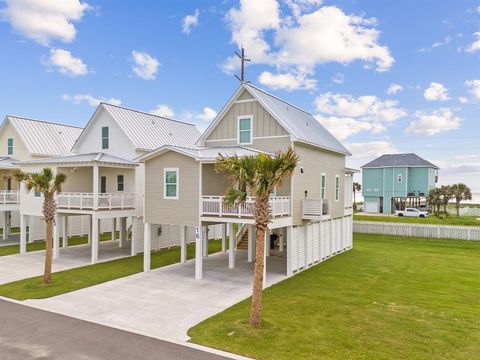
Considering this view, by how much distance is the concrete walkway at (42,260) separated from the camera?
19.3 metres

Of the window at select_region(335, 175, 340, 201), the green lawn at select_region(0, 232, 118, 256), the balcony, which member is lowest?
the green lawn at select_region(0, 232, 118, 256)

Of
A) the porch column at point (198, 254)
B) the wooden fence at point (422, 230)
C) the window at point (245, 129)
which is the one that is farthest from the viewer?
the wooden fence at point (422, 230)

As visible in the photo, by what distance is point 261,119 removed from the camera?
20844mm

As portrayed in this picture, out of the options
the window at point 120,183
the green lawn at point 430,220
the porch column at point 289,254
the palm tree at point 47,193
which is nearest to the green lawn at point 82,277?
the palm tree at point 47,193

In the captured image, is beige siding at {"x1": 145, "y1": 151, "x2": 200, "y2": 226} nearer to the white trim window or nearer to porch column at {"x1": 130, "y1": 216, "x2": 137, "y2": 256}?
the white trim window

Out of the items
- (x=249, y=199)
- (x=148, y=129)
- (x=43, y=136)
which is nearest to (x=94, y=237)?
(x=148, y=129)

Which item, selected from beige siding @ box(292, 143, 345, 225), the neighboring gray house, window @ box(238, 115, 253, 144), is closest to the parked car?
beige siding @ box(292, 143, 345, 225)

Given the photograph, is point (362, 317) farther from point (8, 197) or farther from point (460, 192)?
point (460, 192)

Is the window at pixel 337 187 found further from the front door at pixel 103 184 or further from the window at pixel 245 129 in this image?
the front door at pixel 103 184

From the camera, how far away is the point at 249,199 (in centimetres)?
1777

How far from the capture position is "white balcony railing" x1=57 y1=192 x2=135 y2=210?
2266cm

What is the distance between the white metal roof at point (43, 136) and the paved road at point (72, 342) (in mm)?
22195

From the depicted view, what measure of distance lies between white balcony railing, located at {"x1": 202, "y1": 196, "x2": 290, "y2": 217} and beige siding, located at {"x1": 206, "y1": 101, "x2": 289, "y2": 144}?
13.5 feet

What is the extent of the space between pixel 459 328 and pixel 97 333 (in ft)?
37.9
